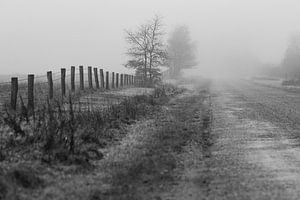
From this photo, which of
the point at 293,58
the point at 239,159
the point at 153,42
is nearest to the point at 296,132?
the point at 239,159

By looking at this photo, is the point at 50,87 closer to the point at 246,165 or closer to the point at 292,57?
the point at 246,165

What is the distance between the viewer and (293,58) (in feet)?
314

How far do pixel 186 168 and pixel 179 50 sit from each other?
82.4m

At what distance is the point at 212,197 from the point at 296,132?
27.7 feet

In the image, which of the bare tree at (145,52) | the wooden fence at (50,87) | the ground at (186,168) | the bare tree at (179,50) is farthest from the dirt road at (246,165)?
the bare tree at (179,50)

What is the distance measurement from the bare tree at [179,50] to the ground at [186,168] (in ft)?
243

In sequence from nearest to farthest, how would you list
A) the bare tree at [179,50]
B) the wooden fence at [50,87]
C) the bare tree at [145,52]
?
the wooden fence at [50,87] < the bare tree at [145,52] < the bare tree at [179,50]

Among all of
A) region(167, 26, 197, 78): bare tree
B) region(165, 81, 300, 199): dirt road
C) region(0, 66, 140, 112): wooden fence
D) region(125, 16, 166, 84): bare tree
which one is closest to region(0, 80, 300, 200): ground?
region(165, 81, 300, 199): dirt road

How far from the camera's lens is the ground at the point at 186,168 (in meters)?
8.29

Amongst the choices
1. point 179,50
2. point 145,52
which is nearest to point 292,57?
point 179,50

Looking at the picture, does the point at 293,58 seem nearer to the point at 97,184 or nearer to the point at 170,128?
the point at 170,128

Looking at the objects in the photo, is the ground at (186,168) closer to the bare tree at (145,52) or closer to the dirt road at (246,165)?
the dirt road at (246,165)

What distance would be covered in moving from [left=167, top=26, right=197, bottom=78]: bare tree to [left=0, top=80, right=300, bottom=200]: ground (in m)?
74.1

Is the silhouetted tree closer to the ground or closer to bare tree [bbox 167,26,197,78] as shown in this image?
bare tree [bbox 167,26,197,78]
